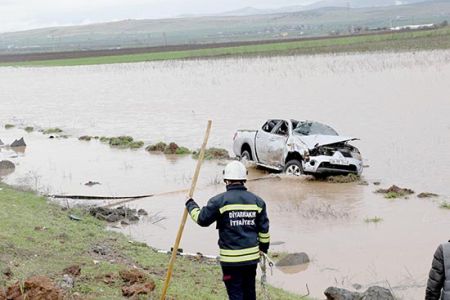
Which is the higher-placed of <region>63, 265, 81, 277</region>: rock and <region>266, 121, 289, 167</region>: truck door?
<region>63, 265, 81, 277</region>: rock

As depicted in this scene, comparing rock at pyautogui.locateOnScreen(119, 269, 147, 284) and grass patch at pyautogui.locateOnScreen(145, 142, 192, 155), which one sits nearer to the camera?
rock at pyautogui.locateOnScreen(119, 269, 147, 284)

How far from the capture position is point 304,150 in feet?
61.9

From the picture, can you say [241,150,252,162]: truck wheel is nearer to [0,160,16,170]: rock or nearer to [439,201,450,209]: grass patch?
[439,201,450,209]: grass patch

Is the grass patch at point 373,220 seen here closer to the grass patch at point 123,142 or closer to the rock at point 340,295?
the rock at point 340,295

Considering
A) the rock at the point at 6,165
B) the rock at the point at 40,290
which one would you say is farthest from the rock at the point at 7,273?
the rock at the point at 6,165

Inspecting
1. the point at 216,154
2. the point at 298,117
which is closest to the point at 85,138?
the point at 216,154

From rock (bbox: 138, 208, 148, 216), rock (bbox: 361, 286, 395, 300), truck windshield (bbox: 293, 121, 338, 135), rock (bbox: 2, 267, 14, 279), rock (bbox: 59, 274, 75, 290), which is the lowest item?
rock (bbox: 138, 208, 148, 216)

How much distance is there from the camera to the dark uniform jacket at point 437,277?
17.5 feet

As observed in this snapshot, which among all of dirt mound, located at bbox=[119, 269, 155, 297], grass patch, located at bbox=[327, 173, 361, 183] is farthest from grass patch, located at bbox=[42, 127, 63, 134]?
dirt mound, located at bbox=[119, 269, 155, 297]

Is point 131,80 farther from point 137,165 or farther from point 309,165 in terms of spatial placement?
point 309,165

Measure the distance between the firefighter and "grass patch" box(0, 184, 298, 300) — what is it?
1.61 meters

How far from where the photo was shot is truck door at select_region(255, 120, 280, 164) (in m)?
20.4

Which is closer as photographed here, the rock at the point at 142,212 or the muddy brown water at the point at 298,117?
the muddy brown water at the point at 298,117

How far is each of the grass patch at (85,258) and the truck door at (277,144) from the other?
22.7 ft
